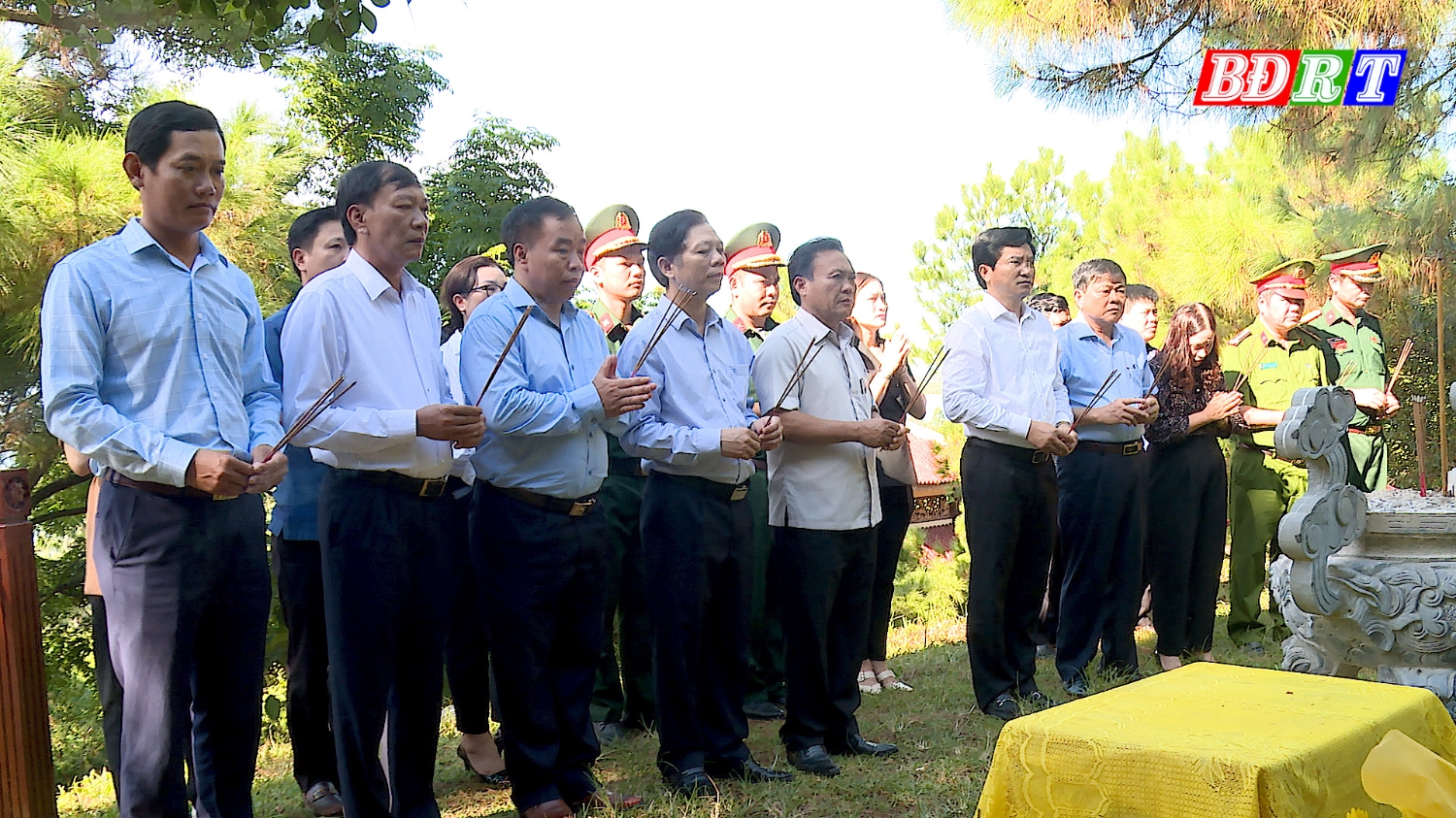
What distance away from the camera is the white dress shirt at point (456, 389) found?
11.7 ft

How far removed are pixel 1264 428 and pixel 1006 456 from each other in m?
1.90

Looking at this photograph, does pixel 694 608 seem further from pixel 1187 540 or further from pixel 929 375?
pixel 1187 540

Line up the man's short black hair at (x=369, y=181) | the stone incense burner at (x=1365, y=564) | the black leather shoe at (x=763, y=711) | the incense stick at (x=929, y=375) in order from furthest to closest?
the black leather shoe at (x=763, y=711) → the incense stick at (x=929, y=375) → the stone incense burner at (x=1365, y=564) → the man's short black hair at (x=369, y=181)

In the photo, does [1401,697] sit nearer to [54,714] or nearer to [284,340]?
[284,340]

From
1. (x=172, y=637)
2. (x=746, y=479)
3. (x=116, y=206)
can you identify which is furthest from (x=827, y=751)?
(x=116, y=206)

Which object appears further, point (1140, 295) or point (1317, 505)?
point (1140, 295)

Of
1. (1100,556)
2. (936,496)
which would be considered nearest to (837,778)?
(1100,556)

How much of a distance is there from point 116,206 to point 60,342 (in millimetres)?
3621

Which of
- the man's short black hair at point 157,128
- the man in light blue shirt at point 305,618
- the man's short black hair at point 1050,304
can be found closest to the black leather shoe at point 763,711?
the man in light blue shirt at point 305,618

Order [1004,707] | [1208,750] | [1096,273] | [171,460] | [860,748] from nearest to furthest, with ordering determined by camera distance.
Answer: [1208,750]
[171,460]
[860,748]
[1004,707]
[1096,273]

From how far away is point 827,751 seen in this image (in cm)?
403

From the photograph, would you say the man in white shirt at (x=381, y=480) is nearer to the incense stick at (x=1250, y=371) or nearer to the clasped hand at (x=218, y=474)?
the clasped hand at (x=218, y=474)

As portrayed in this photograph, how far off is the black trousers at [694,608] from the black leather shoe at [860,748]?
458 millimetres

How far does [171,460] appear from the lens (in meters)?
2.32
